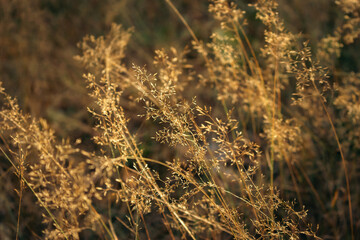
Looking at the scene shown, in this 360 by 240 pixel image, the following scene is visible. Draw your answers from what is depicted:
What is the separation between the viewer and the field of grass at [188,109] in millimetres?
1239

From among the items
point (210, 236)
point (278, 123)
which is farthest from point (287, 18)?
point (210, 236)

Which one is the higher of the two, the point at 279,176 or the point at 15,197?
the point at 15,197

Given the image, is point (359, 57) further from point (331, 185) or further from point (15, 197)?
point (15, 197)

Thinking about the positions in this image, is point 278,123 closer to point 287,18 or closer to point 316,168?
point 316,168

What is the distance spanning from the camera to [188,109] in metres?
1.14

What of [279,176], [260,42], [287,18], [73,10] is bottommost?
[279,176]

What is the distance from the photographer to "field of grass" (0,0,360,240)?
4.07 feet

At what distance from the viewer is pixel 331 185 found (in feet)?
5.35

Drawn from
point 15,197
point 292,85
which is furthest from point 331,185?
point 15,197

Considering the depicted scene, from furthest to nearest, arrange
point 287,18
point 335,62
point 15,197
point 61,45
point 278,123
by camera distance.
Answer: point 61,45 → point 287,18 → point 335,62 → point 15,197 → point 278,123

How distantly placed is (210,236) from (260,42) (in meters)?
1.30

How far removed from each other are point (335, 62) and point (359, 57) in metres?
0.17

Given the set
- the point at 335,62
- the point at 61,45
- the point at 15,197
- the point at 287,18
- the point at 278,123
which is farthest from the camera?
the point at 61,45

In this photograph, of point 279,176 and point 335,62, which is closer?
point 279,176
